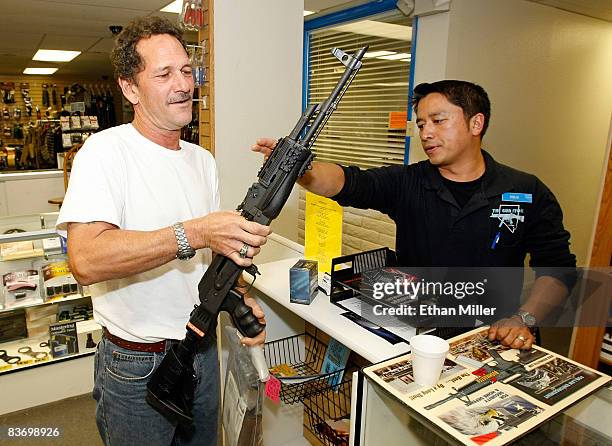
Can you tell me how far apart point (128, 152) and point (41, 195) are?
4171mm

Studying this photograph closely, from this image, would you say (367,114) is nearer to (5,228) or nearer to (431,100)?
(431,100)

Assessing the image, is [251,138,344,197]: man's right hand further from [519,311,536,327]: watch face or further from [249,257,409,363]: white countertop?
[519,311,536,327]: watch face

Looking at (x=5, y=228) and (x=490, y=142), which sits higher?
(x=490, y=142)

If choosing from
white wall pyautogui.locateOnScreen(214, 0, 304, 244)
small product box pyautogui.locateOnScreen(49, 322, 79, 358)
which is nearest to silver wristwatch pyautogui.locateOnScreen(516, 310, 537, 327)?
white wall pyautogui.locateOnScreen(214, 0, 304, 244)

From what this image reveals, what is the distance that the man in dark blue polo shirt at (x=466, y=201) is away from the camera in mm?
1541

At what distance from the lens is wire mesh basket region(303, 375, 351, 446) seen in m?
1.77

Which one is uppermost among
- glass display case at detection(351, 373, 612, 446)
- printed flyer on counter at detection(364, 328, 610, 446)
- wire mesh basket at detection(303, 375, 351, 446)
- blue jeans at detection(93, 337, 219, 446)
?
printed flyer on counter at detection(364, 328, 610, 446)

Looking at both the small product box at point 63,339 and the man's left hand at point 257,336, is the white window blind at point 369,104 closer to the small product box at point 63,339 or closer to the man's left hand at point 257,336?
the small product box at point 63,339

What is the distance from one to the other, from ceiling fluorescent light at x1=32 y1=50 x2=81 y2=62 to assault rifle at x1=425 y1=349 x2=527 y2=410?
22.5ft

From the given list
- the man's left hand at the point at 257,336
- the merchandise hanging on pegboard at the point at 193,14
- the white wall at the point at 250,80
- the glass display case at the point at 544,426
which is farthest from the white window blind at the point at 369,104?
the glass display case at the point at 544,426

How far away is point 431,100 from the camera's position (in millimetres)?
1595

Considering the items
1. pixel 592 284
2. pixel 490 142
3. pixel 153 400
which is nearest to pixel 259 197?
pixel 153 400

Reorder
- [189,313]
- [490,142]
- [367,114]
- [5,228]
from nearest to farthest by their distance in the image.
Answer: [189,313] < [5,228] < [490,142] < [367,114]

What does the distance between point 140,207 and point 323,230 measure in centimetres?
61
